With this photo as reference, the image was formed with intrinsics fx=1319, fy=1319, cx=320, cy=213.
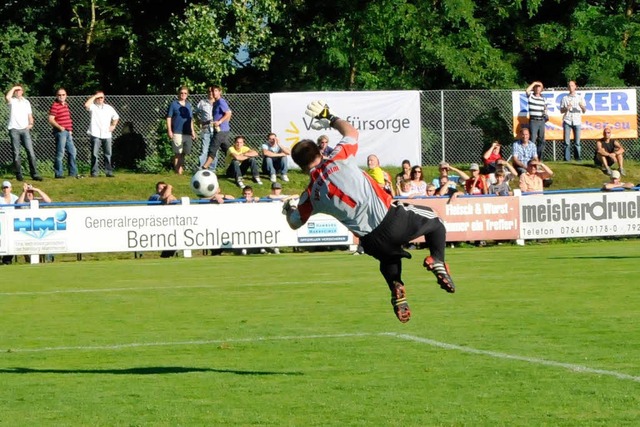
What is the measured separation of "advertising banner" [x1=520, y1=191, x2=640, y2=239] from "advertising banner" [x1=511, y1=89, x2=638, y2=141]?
4927 mm

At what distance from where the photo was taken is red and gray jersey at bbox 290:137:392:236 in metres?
9.74

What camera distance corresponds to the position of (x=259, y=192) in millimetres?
30266

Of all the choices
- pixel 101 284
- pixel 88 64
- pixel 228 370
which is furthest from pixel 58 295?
pixel 88 64

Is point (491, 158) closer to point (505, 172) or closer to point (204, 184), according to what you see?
point (505, 172)

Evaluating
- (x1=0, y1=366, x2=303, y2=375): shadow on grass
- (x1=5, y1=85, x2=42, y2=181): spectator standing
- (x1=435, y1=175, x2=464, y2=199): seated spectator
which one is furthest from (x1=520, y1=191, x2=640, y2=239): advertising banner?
(x1=0, y1=366, x2=303, y2=375): shadow on grass

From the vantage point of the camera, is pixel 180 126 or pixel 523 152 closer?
pixel 180 126

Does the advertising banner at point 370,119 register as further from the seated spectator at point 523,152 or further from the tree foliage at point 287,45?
the tree foliage at point 287,45

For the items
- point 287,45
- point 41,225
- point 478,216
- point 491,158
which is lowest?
point 478,216

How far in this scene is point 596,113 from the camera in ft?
109

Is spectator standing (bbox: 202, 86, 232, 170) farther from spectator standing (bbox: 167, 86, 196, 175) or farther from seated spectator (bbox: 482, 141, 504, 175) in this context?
seated spectator (bbox: 482, 141, 504, 175)

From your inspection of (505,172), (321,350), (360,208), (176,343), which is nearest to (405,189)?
(505,172)

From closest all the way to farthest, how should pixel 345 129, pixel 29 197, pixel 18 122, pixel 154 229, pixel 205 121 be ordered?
pixel 345 129, pixel 154 229, pixel 29 197, pixel 18 122, pixel 205 121

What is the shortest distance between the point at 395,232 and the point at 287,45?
2902 centimetres

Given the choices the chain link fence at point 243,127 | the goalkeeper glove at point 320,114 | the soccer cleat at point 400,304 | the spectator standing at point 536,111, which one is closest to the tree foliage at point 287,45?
the chain link fence at point 243,127
